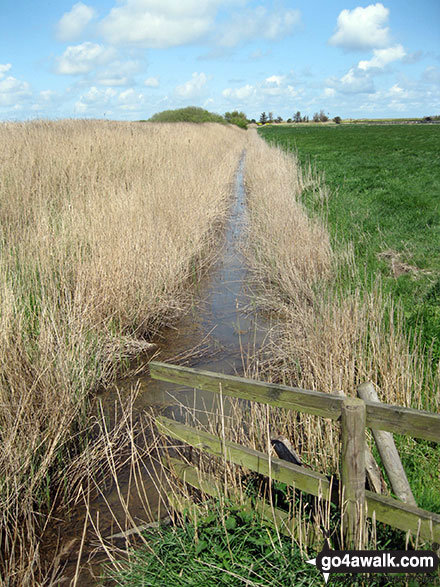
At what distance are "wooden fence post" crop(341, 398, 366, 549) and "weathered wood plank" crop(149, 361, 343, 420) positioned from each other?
0.08 meters

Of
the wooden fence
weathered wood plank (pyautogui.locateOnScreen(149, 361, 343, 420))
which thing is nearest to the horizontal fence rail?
the wooden fence

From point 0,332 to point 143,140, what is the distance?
10.2 meters

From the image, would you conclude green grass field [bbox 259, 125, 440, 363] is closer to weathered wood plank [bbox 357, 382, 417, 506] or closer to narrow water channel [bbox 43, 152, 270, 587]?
Result: narrow water channel [bbox 43, 152, 270, 587]

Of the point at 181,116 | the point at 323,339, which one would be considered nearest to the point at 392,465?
the point at 323,339

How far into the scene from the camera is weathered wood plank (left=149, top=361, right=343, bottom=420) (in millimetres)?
2041

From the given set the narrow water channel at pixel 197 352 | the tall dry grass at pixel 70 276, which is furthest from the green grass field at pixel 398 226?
the tall dry grass at pixel 70 276

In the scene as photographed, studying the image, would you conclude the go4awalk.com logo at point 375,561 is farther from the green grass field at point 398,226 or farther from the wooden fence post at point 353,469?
the green grass field at point 398,226

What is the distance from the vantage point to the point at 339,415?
6.58 ft

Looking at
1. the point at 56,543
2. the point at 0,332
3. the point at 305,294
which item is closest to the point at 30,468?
the point at 56,543

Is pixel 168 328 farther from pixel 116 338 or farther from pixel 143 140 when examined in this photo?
pixel 143 140

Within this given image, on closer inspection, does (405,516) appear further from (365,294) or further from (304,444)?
(365,294)

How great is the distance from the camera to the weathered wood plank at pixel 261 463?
2.14 m

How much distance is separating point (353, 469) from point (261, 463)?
493 millimetres

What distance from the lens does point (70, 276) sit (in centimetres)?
518
